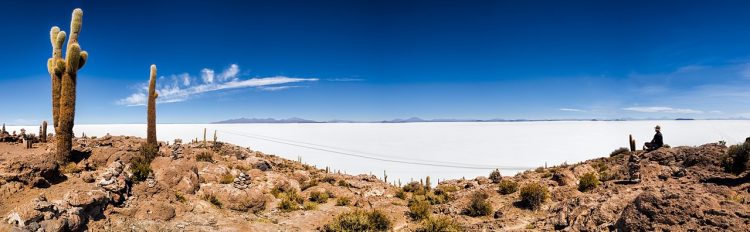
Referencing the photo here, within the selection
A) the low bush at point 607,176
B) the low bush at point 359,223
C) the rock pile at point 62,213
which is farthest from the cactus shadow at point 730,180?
the rock pile at point 62,213

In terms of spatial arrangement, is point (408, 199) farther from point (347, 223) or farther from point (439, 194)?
point (347, 223)

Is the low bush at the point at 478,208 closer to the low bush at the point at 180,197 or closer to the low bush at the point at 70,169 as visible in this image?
the low bush at the point at 180,197

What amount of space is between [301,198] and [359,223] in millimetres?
5202

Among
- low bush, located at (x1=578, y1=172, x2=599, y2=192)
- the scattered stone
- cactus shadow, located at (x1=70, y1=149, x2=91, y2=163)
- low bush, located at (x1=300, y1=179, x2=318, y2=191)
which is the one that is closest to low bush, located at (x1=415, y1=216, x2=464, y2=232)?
low bush, located at (x1=578, y1=172, x2=599, y2=192)

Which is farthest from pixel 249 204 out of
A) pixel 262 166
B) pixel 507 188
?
pixel 507 188

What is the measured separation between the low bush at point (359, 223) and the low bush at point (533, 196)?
5527 millimetres

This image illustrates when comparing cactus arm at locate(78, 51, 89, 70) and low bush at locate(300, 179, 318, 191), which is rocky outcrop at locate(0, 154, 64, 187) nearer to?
cactus arm at locate(78, 51, 89, 70)

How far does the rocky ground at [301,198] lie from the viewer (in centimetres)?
823

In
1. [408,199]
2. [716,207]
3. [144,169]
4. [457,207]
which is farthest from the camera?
[408,199]

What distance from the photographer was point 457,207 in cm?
1587

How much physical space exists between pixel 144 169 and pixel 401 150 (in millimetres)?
42309

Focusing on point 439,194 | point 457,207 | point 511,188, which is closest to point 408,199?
point 439,194

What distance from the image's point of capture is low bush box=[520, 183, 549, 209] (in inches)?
559

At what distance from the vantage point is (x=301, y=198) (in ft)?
55.8
